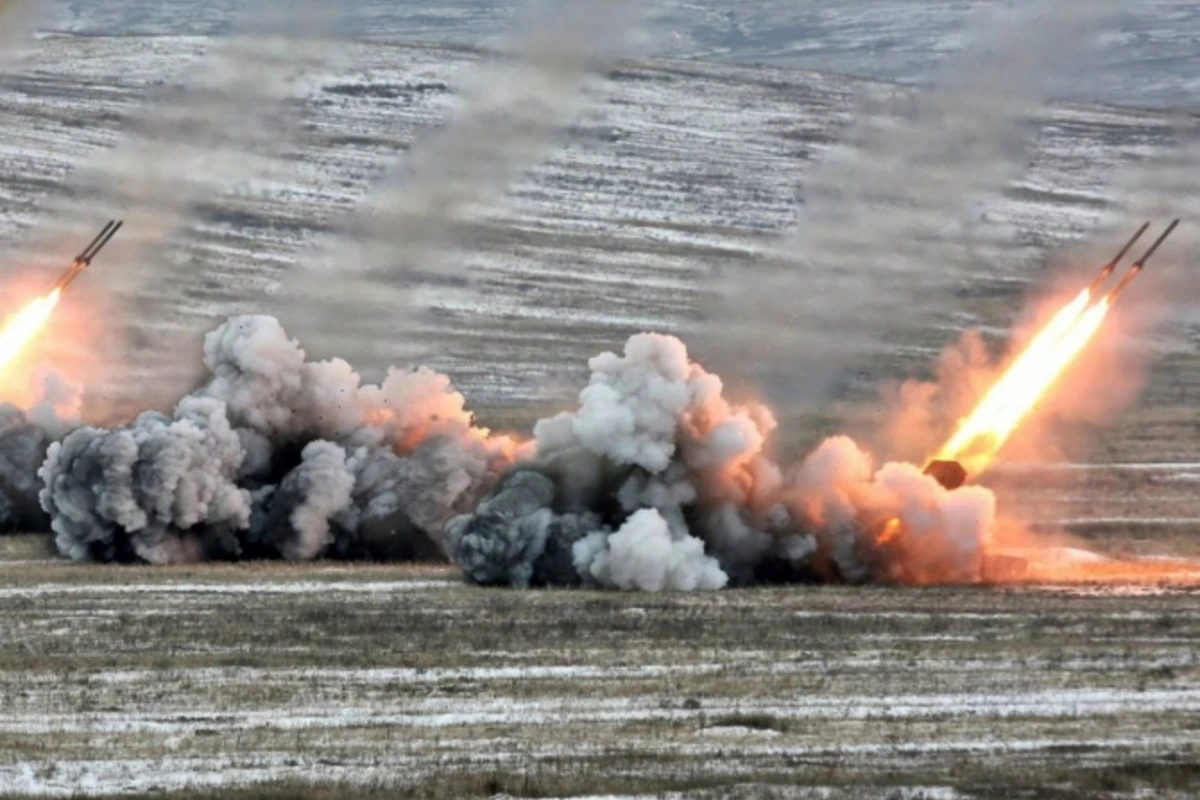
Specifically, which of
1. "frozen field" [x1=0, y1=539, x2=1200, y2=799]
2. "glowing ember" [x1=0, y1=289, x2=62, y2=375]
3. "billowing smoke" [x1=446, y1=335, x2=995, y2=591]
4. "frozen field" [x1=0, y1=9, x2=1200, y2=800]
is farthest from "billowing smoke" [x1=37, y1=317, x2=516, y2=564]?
"glowing ember" [x1=0, y1=289, x2=62, y2=375]

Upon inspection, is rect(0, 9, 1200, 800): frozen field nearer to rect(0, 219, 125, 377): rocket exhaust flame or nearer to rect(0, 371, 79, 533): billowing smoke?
rect(0, 371, 79, 533): billowing smoke

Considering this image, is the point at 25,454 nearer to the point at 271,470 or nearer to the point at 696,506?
the point at 271,470

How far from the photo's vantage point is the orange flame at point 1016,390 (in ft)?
159

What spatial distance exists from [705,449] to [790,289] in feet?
88.8

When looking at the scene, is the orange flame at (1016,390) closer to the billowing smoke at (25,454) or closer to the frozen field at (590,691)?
the frozen field at (590,691)

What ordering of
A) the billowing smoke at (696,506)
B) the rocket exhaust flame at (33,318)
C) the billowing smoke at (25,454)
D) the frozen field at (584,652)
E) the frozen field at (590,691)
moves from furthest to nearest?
the rocket exhaust flame at (33,318), the billowing smoke at (25,454), the billowing smoke at (696,506), the frozen field at (584,652), the frozen field at (590,691)

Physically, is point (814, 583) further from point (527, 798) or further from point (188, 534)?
point (527, 798)

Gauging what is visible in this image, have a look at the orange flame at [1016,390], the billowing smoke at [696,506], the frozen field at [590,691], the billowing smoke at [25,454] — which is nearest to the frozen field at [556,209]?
the orange flame at [1016,390]

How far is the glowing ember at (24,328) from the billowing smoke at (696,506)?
51.5 feet

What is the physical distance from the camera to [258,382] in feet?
159

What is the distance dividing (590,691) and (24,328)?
28.1m

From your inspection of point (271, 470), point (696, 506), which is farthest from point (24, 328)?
point (696, 506)

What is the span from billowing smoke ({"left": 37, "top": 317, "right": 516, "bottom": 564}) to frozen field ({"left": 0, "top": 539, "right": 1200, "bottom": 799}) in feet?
11.1

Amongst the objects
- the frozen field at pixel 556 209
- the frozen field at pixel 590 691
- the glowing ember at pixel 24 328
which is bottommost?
the frozen field at pixel 556 209
